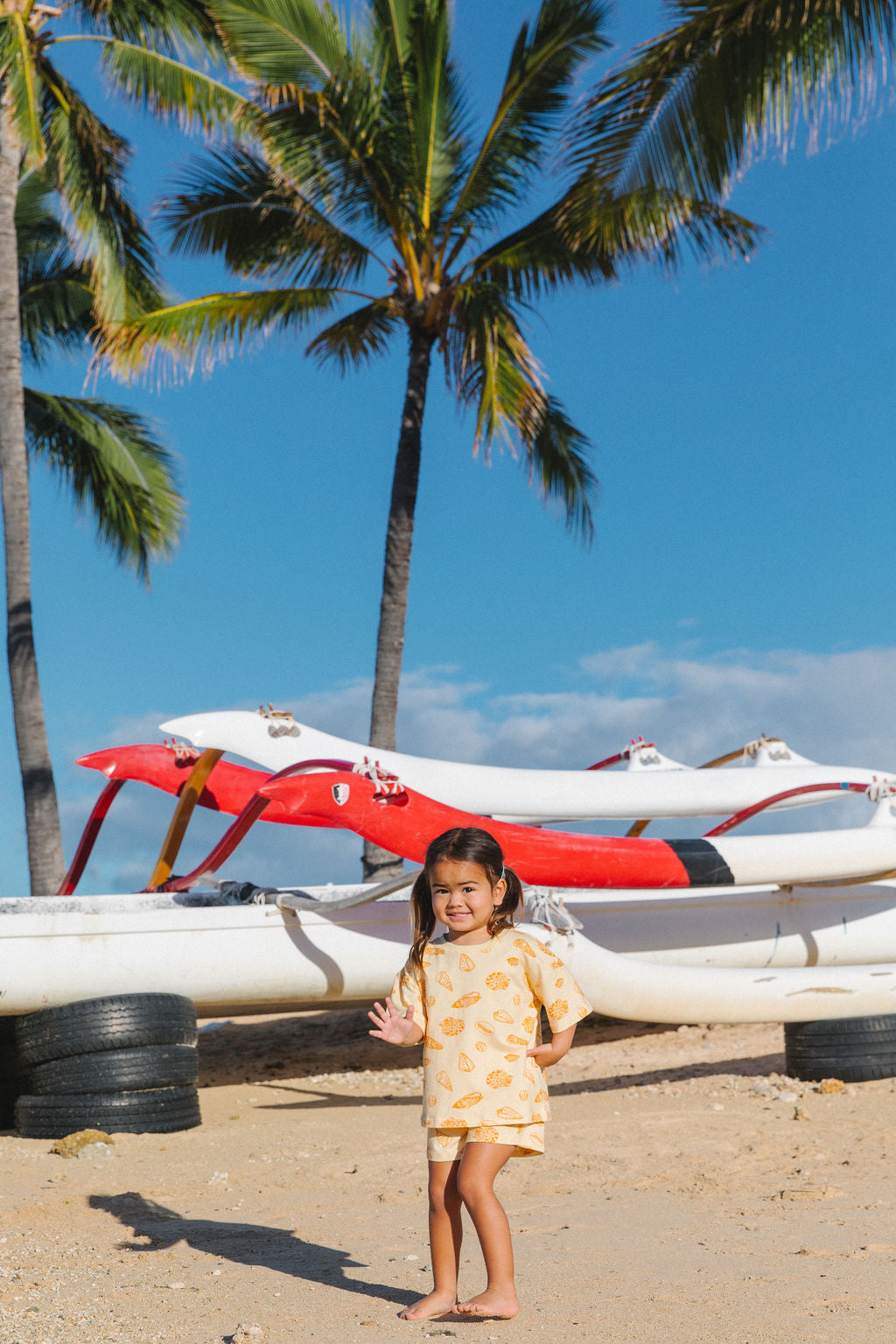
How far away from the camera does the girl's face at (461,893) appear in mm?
2740

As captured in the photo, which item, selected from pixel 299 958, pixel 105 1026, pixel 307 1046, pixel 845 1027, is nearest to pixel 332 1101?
pixel 299 958

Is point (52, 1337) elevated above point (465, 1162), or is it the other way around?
point (465, 1162)

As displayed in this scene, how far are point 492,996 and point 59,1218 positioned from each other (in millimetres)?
2054

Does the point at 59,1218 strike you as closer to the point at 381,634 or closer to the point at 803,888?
the point at 803,888

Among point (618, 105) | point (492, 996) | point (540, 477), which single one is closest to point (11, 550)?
point (540, 477)

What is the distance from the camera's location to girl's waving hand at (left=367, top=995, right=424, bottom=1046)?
2729 millimetres

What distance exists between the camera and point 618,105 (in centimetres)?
914

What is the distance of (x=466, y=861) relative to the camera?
273 centimetres

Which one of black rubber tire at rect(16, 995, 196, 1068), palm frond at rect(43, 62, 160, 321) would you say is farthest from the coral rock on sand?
palm frond at rect(43, 62, 160, 321)

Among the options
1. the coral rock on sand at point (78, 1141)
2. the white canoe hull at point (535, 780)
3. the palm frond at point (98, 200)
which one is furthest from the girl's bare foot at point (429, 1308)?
the palm frond at point (98, 200)

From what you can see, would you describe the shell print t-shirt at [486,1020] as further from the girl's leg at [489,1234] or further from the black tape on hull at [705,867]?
the black tape on hull at [705,867]

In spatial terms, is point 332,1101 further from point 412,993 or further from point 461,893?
point 461,893

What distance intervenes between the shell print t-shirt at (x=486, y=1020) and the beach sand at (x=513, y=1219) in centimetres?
46

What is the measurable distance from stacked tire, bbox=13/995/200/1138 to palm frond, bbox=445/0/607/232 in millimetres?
8535
